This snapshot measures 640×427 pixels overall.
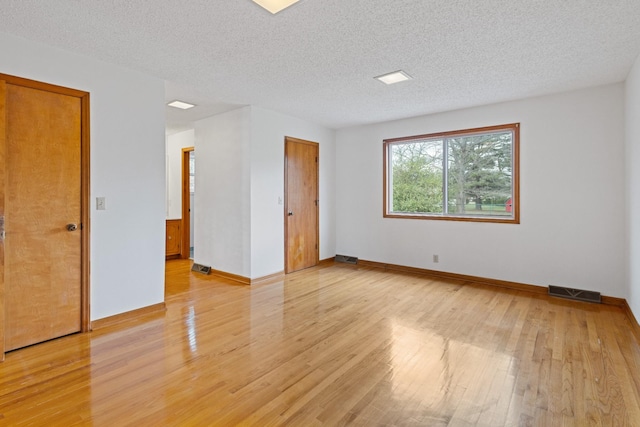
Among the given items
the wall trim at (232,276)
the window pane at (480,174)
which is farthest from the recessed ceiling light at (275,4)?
the window pane at (480,174)

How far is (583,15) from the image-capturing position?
2277 millimetres

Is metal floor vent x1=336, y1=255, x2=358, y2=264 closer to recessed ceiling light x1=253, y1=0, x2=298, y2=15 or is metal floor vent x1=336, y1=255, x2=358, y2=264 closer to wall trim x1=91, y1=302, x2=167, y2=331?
wall trim x1=91, y1=302, x2=167, y2=331

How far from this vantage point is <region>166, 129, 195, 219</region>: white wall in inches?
256

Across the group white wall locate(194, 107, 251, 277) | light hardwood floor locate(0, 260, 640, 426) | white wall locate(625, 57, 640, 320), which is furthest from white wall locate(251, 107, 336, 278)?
white wall locate(625, 57, 640, 320)

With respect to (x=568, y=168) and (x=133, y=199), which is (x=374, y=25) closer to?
(x=133, y=199)

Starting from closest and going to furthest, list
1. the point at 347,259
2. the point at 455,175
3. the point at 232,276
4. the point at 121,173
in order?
the point at 121,173
the point at 232,276
the point at 455,175
the point at 347,259

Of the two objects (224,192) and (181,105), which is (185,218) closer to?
(224,192)

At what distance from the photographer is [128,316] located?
3172mm

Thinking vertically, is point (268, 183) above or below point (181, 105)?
below

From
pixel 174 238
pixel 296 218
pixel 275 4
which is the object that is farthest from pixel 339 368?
pixel 174 238

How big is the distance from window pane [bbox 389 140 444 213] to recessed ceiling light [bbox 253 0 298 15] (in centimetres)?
352

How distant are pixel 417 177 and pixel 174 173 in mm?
4817

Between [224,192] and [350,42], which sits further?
[224,192]

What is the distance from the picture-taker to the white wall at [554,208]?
3645 millimetres
